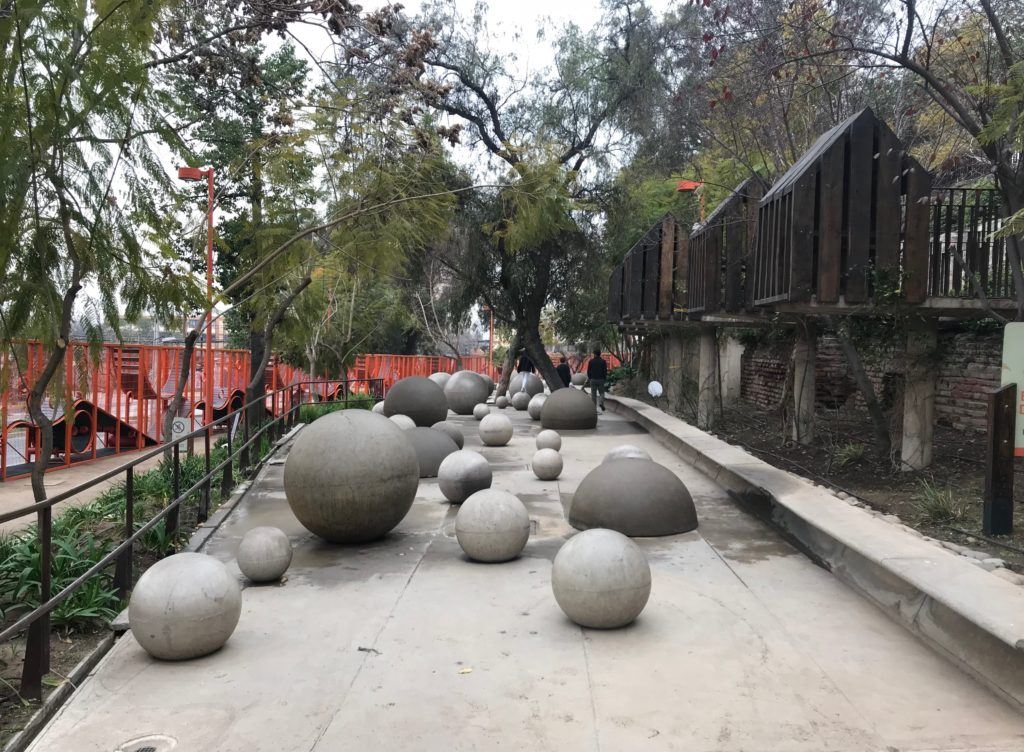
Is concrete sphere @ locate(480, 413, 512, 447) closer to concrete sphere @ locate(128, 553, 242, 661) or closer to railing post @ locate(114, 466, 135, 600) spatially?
railing post @ locate(114, 466, 135, 600)

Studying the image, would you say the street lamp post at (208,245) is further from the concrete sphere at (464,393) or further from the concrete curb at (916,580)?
the concrete curb at (916,580)

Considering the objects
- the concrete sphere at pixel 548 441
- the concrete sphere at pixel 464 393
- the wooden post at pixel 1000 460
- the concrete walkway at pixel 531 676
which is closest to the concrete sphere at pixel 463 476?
the concrete walkway at pixel 531 676

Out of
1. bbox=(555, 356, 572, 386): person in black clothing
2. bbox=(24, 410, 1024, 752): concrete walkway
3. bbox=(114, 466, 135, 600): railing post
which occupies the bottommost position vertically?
bbox=(24, 410, 1024, 752): concrete walkway

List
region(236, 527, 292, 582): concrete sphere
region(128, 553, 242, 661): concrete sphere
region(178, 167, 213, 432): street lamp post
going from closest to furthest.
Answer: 1. region(128, 553, 242, 661): concrete sphere
2. region(236, 527, 292, 582): concrete sphere
3. region(178, 167, 213, 432): street lamp post

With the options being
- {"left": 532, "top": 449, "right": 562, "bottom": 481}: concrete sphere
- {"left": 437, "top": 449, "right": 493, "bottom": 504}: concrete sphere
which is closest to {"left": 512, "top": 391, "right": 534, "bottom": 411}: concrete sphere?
{"left": 532, "top": 449, "right": 562, "bottom": 481}: concrete sphere

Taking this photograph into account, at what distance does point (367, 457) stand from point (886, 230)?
7044 mm

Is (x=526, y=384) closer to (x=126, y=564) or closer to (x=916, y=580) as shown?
(x=126, y=564)

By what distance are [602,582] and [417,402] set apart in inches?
470

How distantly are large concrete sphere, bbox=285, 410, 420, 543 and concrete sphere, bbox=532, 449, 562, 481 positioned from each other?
163 inches

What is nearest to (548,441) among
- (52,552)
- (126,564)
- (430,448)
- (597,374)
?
(430,448)

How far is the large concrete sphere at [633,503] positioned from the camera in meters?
8.28

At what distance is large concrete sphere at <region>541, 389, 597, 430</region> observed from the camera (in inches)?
722

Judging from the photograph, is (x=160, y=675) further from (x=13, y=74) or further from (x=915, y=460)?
(x=915, y=460)

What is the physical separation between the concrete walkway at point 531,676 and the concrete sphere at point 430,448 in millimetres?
4628
